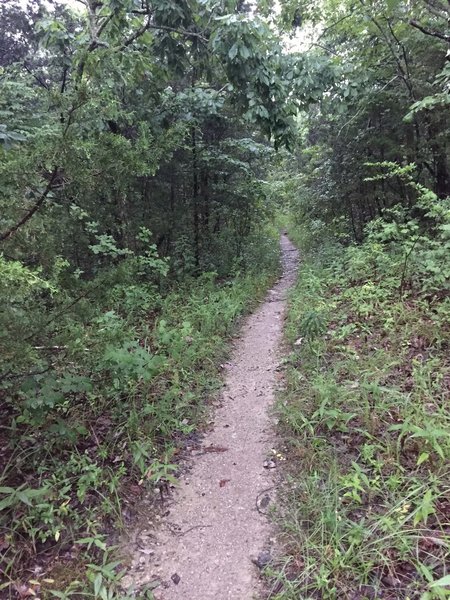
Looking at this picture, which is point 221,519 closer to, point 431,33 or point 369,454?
point 369,454

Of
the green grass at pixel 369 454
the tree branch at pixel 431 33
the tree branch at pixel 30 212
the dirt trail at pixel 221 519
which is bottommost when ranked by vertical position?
the dirt trail at pixel 221 519

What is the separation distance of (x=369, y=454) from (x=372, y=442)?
0.67 feet

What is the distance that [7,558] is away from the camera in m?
2.64

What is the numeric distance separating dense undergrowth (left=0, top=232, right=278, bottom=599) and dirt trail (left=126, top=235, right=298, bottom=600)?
0.26m

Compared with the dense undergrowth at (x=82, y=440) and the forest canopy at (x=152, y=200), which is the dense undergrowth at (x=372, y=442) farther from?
the dense undergrowth at (x=82, y=440)

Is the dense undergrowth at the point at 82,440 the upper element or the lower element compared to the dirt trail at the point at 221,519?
upper

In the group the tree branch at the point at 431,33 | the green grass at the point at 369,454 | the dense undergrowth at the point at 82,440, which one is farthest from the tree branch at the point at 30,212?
the tree branch at the point at 431,33

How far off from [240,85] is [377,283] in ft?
13.4

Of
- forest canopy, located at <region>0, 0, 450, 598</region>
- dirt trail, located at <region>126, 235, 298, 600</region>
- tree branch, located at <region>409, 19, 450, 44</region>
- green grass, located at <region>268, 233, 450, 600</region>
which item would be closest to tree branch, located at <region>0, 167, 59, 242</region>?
forest canopy, located at <region>0, 0, 450, 598</region>

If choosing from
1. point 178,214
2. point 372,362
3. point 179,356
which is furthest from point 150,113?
point 372,362

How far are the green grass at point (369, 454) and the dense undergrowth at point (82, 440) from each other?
1.20m

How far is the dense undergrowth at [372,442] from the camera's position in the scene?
241 centimetres

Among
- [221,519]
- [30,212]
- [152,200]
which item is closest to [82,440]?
[221,519]

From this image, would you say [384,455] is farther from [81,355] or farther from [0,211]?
[0,211]
